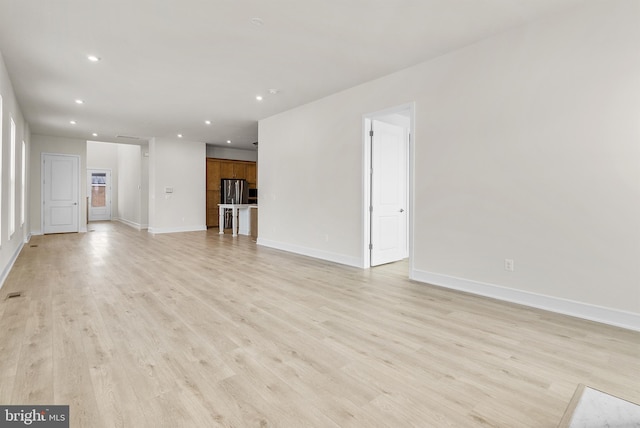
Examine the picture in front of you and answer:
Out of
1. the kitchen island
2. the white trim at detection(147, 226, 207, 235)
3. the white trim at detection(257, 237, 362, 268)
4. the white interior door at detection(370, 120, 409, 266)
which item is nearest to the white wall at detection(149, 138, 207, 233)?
the white trim at detection(147, 226, 207, 235)

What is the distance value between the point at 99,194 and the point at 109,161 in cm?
154

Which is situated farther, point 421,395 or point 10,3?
point 10,3

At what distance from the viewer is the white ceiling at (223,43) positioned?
2.93 m

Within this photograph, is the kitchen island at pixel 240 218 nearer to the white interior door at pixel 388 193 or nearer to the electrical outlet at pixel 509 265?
the white interior door at pixel 388 193

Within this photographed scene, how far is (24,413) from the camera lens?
161cm

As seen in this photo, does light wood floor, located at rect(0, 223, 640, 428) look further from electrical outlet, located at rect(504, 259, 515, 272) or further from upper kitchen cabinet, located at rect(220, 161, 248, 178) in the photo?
upper kitchen cabinet, located at rect(220, 161, 248, 178)

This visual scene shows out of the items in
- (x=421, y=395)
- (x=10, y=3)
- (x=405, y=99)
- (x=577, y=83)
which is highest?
(x=10, y=3)

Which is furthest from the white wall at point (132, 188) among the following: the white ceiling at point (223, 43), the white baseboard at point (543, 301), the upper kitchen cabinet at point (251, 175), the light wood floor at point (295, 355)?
the white baseboard at point (543, 301)

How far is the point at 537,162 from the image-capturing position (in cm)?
317

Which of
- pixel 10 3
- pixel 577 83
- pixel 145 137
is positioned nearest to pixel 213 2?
pixel 10 3

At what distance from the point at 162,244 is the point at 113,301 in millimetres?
4196

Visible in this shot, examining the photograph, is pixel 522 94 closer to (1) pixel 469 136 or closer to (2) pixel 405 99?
(1) pixel 469 136

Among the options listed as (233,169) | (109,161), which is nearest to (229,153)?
(233,169)

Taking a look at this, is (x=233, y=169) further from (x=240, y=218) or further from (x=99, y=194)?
(x=99, y=194)
